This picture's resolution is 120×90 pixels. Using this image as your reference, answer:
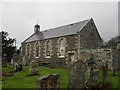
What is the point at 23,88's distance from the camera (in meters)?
9.91

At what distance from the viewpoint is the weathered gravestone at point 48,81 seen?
653 centimetres

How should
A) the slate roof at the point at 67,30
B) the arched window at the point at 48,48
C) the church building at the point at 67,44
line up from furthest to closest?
the arched window at the point at 48,48 < the slate roof at the point at 67,30 < the church building at the point at 67,44

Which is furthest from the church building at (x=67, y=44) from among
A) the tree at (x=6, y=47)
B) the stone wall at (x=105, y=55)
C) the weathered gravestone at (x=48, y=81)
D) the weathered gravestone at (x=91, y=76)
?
the weathered gravestone at (x=48, y=81)

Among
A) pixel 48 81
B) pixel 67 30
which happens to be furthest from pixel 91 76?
pixel 67 30

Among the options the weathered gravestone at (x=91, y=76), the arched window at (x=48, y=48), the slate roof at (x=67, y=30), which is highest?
the slate roof at (x=67, y=30)

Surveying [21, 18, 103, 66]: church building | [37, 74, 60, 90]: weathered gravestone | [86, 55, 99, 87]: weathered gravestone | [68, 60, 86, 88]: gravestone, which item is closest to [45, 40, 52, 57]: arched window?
[21, 18, 103, 66]: church building

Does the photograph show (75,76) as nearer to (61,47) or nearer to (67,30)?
(61,47)

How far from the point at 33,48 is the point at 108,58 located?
69.9 feet

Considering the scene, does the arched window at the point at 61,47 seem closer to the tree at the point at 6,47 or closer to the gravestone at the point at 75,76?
the tree at the point at 6,47

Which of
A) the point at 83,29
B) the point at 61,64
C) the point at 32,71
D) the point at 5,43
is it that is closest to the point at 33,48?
the point at 5,43

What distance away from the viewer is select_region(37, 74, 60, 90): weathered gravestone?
6531 millimetres

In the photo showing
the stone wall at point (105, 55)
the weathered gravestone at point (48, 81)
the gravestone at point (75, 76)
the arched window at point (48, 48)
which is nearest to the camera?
the weathered gravestone at point (48, 81)

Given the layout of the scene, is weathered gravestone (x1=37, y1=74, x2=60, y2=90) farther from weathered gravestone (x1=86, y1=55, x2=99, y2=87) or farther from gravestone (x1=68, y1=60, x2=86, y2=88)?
weathered gravestone (x1=86, y1=55, x2=99, y2=87)

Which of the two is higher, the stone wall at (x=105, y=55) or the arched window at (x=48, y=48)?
the arched window at (x=48, y=48)
